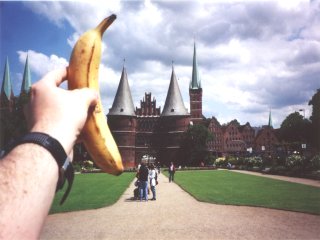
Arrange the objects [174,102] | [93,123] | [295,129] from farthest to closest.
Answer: [174,102] < [295,129] < [93,123]

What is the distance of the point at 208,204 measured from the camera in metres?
13.9

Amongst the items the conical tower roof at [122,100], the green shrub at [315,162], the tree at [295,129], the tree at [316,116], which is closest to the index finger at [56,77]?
the green shrub at [315,162]

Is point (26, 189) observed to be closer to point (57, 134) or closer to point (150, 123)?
point (57, 134)

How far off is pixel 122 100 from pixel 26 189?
75456mm

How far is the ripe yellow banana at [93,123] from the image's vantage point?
1503 millimetres

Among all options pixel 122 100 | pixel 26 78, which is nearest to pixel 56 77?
pixel 122 100

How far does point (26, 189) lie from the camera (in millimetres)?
892

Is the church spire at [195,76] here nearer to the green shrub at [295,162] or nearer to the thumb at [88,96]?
the green shrub at [295,162]

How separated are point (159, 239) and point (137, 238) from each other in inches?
23.3

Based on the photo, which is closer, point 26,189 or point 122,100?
point 26,189

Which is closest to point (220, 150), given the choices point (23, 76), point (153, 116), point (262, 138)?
point (262, 138)

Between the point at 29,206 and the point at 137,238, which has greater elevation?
the point at 29,206

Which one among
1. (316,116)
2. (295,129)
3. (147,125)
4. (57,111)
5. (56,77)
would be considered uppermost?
(147,125)

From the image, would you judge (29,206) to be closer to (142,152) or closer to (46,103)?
(46,103)
